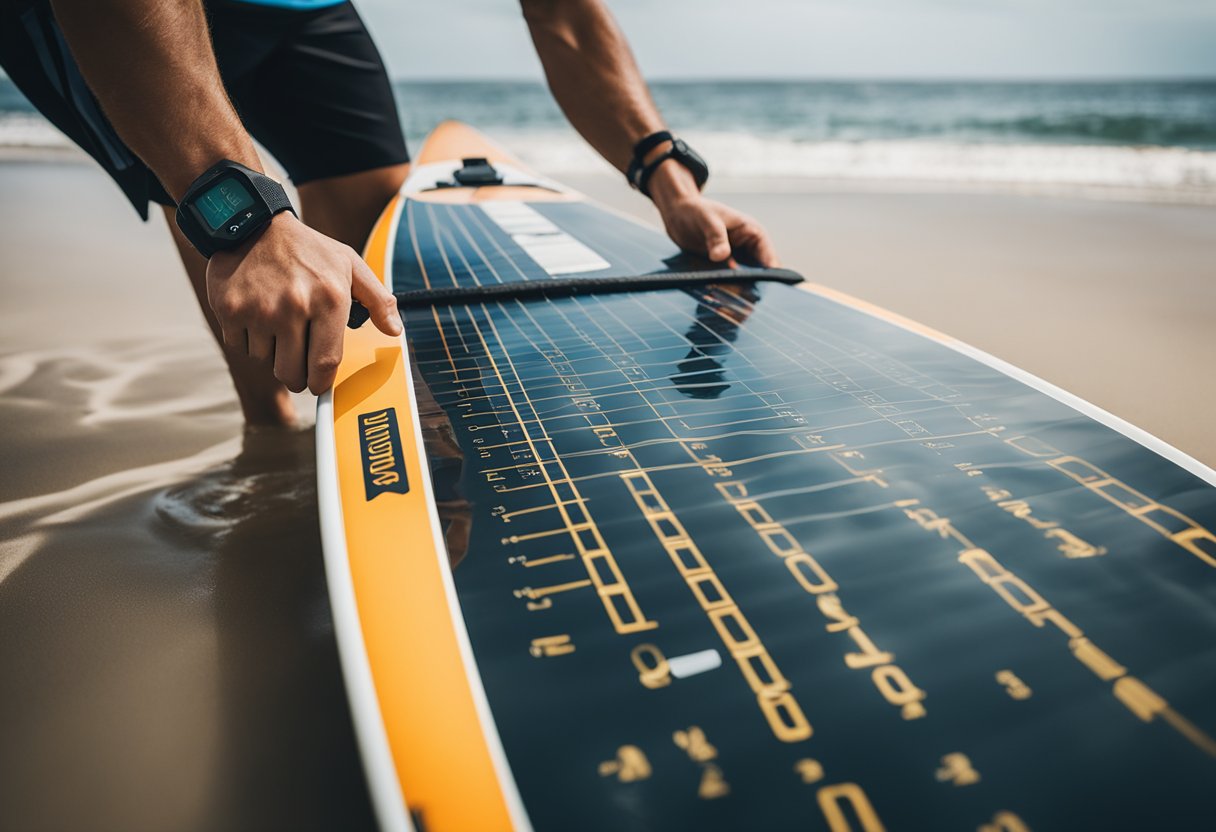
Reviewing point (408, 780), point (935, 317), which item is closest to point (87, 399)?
point (408, 780)

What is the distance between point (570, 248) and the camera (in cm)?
175

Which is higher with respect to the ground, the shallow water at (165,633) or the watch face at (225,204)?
the watch face at (225,204)

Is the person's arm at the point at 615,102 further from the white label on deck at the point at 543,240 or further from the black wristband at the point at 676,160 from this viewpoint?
the white label on deck at the point at 543,240

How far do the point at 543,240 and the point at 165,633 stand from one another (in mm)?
1185

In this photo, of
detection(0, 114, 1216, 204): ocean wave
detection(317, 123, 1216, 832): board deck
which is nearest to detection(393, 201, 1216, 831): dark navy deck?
detection(317, 123, 1216, 832): board deck

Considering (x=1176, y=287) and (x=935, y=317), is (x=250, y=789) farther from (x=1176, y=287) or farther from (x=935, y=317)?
(x=1176, y=287)

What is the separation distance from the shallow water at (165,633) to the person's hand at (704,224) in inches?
38.8

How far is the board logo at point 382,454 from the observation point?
776mm

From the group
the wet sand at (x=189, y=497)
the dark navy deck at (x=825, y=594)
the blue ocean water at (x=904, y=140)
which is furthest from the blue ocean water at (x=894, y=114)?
the dark navy deck at (x=825, y=594)

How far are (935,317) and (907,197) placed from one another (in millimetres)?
2768

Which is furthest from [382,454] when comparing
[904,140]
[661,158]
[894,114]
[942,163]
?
[894,114]

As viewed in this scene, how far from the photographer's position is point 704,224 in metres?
1.62

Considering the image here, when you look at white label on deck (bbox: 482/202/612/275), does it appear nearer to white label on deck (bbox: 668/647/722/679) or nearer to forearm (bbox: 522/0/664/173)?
forearm (bbox: 522/0/664/173)

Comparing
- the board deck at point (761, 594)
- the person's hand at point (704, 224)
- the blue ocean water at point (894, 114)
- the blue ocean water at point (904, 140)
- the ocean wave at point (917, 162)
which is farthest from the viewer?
the blue ocean water at point (894, 114)
